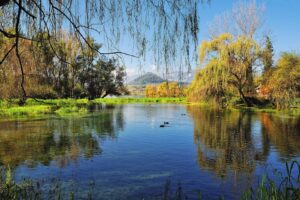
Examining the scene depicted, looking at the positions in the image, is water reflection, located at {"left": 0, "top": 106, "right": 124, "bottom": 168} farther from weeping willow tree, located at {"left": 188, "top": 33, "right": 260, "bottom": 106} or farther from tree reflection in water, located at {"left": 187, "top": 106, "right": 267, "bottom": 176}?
weeping willow tree, located at {"left": 188, "top": 33, "right": 260, "bottom": 106}

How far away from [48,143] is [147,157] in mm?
5225

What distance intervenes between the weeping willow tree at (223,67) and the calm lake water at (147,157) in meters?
14.7

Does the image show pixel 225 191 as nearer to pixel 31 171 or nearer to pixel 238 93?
pixel 31 171

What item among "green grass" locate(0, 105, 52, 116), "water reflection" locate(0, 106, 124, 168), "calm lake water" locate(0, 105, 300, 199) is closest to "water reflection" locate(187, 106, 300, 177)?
"calm lake water" locate(0, 105, 300, 199)

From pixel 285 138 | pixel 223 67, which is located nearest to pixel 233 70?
pixel 223 67

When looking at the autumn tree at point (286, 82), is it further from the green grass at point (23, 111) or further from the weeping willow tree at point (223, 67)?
the green grass at point (23, 111)

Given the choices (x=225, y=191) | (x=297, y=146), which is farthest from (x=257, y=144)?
(x=225, y=191)

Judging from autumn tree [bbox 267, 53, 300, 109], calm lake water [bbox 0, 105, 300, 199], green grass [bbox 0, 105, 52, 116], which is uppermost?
autumn tree [bbox 267, 53, 300, 109]

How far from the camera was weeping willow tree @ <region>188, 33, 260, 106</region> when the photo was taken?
33375 millimetres

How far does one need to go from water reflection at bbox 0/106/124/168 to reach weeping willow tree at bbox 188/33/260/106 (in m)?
16.6

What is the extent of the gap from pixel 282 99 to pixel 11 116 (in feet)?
80.7

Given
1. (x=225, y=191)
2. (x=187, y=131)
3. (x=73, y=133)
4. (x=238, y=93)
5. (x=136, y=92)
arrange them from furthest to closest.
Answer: (x=136, y=92)
(x=238, y=93)
(x=187, y=131)
(x=73, y=133)
(x=225, y=191)

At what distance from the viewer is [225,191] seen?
25.9ft

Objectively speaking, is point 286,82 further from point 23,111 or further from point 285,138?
point 23,111
